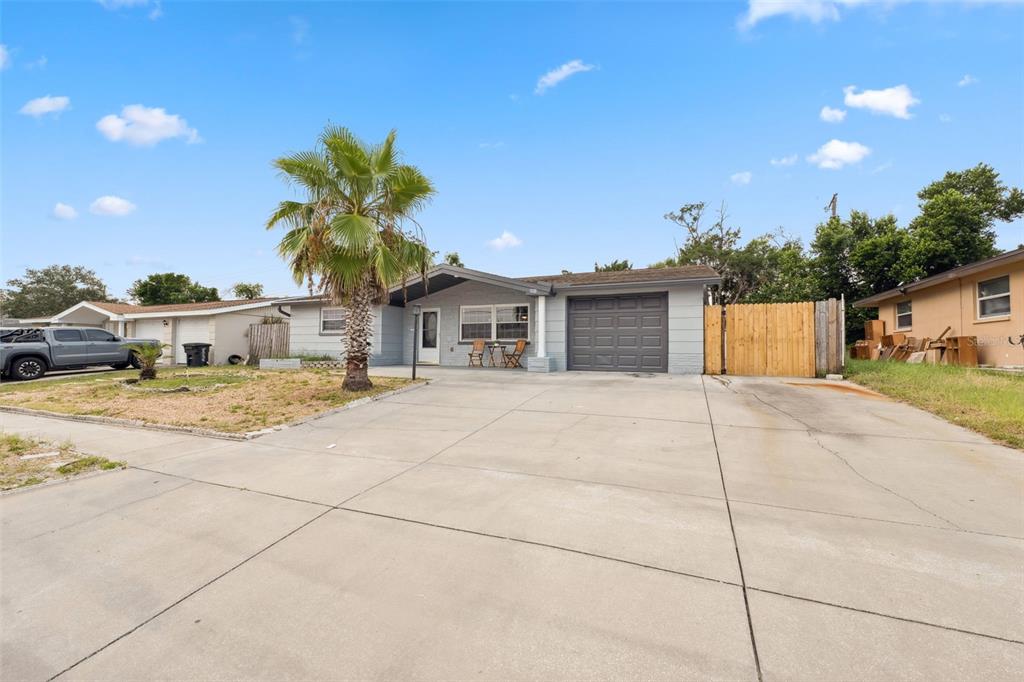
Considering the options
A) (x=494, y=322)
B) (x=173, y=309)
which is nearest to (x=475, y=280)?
(x=494, y=322)

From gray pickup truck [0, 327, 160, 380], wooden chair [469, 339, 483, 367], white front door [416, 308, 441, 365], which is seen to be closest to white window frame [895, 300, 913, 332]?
wooden chair [469, 339, 483, 367]

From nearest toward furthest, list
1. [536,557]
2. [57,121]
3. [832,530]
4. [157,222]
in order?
[536,557], [832,530], [57,121], [157,222]

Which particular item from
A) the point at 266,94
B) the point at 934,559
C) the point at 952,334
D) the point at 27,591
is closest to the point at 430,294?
the point at 266,94

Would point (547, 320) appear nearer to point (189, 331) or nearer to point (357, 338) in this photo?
point (357, 338)

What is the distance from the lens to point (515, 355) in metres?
13.4

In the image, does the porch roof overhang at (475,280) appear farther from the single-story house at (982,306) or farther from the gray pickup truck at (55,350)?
the single-story house at (982,306)

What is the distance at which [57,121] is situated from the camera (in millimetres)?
11945

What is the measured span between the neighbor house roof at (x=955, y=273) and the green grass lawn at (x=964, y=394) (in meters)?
4.00

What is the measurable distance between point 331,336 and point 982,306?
2148cm

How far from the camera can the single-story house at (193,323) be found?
18.4m

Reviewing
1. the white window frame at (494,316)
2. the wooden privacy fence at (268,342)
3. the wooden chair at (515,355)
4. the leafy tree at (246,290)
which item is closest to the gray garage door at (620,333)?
the white window frame at (494,316)

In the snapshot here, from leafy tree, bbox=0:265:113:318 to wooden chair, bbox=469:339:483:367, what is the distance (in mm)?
47958

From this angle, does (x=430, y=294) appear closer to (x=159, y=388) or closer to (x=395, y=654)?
(x=159, y=388)

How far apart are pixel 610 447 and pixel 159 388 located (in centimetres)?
1063
